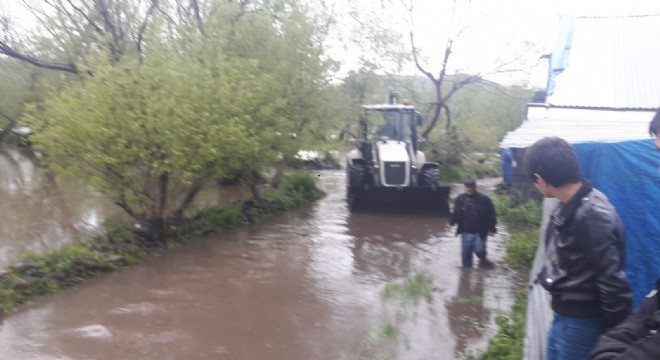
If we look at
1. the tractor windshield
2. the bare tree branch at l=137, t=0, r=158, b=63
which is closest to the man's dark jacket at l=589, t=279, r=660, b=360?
the tractor windshield

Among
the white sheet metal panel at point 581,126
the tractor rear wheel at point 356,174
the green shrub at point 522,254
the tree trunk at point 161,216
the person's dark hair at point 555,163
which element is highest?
the white sheet metal panel at point 581,126

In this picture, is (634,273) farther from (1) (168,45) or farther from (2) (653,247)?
(1) (168,45)

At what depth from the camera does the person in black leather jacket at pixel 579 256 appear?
3115mm

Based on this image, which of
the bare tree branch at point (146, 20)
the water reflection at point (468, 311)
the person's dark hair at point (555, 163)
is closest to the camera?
the person's dark hair at point (555, 163)

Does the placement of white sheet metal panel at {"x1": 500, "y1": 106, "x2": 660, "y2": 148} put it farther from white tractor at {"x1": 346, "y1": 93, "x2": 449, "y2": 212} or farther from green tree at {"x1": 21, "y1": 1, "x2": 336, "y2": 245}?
green tree at {"x1": 21, "y1": 1, "x2": 336, "y2": 245}

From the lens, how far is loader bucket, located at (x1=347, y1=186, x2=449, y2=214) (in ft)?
48.0

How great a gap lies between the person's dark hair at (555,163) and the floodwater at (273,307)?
3.79m

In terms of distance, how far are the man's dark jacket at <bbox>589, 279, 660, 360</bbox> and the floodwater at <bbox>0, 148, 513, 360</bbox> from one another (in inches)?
176

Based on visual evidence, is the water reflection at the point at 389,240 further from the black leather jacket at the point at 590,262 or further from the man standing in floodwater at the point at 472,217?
the black leather jacket at the point at 590,262

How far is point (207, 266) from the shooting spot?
10.6m

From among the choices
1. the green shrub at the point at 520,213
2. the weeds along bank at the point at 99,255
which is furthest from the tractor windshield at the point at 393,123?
the weeds along bank at the point at 99,255

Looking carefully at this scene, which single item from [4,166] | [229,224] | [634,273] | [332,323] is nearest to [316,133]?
[229,224]

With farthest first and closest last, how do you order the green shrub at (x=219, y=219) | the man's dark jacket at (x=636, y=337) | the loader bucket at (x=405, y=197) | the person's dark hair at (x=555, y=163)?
the loader bucket at (x=405, y=197) < the green shrub at (x=219, y=219) < the person's dark hair at (x=555, y=163) < the man's dark jacket at (x=636, y=337)

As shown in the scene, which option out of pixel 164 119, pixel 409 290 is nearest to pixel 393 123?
pixel 164 119
